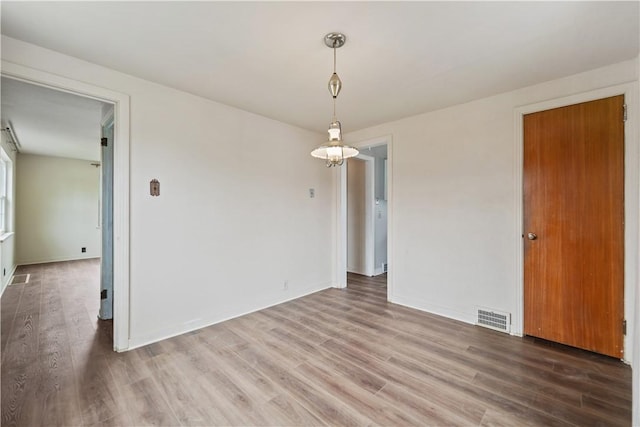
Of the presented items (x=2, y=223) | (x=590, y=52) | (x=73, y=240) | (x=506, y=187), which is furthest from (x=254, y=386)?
(x=73, y=240)

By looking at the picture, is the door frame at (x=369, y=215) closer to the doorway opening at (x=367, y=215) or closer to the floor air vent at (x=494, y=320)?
the doorway opening at (x=367, y=215)

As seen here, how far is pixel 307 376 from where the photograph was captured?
213 cm

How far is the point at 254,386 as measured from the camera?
6.61 feet

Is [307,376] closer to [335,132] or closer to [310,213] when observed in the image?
[335,132]

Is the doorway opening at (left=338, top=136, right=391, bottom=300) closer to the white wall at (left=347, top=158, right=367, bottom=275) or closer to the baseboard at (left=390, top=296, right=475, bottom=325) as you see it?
the white wall at (left=347, top=158, right=367, bottom=275)

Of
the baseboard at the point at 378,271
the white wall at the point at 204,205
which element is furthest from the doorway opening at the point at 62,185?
the baseboard at the point at 378,271

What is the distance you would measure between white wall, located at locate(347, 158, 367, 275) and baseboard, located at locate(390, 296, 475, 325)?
1.68 meters

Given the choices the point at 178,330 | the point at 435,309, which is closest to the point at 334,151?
the point at 178,330

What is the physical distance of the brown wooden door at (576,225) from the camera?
7.73 feet

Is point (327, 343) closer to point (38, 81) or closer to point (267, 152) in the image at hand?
point (267, 152)

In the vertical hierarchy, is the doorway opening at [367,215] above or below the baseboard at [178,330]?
above

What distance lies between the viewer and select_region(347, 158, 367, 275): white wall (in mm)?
5391

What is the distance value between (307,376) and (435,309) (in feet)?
6.64

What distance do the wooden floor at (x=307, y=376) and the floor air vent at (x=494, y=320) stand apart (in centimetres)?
10
